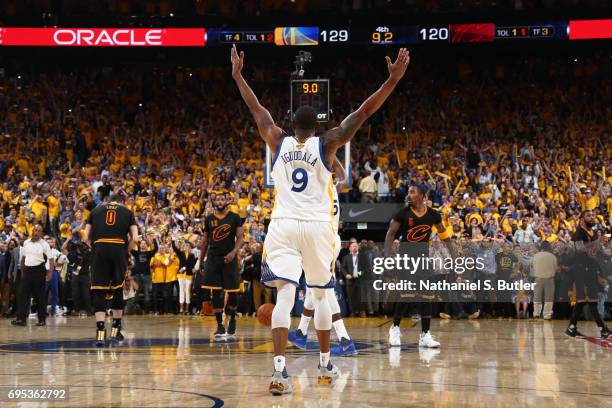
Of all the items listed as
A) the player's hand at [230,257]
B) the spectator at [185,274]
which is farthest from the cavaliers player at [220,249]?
the spectator at [185,274]

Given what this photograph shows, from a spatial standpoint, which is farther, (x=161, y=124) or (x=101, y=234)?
(x=161, y=124)

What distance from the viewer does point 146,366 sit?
9141 mm

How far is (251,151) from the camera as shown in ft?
92.4

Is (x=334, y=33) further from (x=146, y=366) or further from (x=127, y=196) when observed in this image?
(x=146, y=366)

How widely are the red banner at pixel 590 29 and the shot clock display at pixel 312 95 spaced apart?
12814 mm

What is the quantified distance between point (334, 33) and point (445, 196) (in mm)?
7854

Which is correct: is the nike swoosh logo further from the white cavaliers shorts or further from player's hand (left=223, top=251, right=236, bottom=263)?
the white cavaliers shorts

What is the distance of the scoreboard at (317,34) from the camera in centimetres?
2789

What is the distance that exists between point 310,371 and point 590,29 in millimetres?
22206

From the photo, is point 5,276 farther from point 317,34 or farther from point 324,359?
point 324,359

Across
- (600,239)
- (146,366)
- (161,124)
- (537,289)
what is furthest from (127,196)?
(146,366)

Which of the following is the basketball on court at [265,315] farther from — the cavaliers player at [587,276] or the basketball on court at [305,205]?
the cavaliers player at [587,276]

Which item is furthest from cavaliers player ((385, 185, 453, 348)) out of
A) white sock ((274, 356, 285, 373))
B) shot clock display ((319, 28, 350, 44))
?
shot clock display ((319, 28, 350, 44))

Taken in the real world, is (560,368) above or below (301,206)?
below
